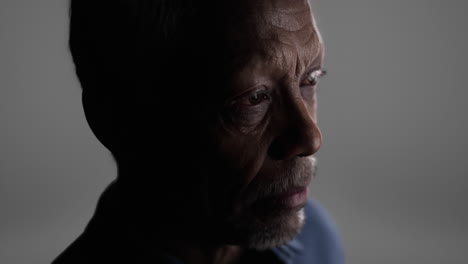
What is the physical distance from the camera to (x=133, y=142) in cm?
140

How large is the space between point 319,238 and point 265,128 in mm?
575

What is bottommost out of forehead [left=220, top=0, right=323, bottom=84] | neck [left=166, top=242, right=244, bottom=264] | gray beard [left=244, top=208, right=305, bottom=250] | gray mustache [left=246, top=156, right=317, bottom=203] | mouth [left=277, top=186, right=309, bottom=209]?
neck [left=166, top=242, right=244, bottom=264]

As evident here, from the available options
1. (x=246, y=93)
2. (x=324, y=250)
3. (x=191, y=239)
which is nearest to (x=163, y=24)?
(x=246, y=93)

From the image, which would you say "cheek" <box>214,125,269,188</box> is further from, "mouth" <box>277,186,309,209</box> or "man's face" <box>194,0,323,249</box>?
"mouth" <box>277,186,309,209</box>

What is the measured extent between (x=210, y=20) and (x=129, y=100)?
26 cm

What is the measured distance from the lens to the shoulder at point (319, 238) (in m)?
1.71

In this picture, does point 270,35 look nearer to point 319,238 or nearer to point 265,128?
point 265,128

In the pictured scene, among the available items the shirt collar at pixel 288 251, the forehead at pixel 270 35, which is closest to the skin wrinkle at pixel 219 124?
the forehead at pixel 270 35

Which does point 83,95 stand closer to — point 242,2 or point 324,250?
point 242,2

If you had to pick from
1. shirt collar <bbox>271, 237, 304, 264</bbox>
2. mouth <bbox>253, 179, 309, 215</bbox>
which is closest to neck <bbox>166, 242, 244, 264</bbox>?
shirt collar <bbox>271, 237, 304, 264</bbox>

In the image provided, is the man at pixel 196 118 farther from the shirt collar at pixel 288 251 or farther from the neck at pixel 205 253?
the shirt collar at pixel 288 251

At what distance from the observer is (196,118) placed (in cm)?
128

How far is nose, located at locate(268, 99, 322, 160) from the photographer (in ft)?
4.17

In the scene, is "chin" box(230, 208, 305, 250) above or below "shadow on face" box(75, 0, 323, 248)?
below
